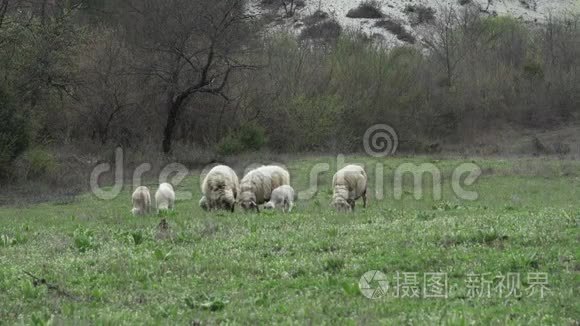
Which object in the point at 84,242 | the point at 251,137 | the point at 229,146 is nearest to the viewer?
the point at 84,242

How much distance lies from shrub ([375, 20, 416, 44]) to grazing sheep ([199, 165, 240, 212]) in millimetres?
69171

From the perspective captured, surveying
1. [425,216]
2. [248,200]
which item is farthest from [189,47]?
[425,216]

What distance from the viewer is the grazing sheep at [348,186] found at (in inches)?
802

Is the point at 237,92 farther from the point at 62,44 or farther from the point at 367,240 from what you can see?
the point at 367,240

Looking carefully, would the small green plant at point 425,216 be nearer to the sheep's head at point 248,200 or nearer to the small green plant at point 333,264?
the sheep's head at point 248,200

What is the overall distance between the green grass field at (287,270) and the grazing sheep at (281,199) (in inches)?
179

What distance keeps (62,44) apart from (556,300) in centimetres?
3635

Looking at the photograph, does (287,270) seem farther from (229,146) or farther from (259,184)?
(229,146)

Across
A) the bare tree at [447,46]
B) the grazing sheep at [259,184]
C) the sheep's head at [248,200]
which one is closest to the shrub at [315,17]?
the bare tree at [447,46]

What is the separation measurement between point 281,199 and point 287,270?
10425 millimetres

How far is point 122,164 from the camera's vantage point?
44094 millimetres

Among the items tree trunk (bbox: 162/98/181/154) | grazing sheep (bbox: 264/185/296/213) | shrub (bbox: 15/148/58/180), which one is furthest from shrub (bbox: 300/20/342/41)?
grazing sheep (bbox: 264/185/296/213)

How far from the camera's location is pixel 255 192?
20.5 meters

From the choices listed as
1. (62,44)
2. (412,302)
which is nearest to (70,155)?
(62,44)
